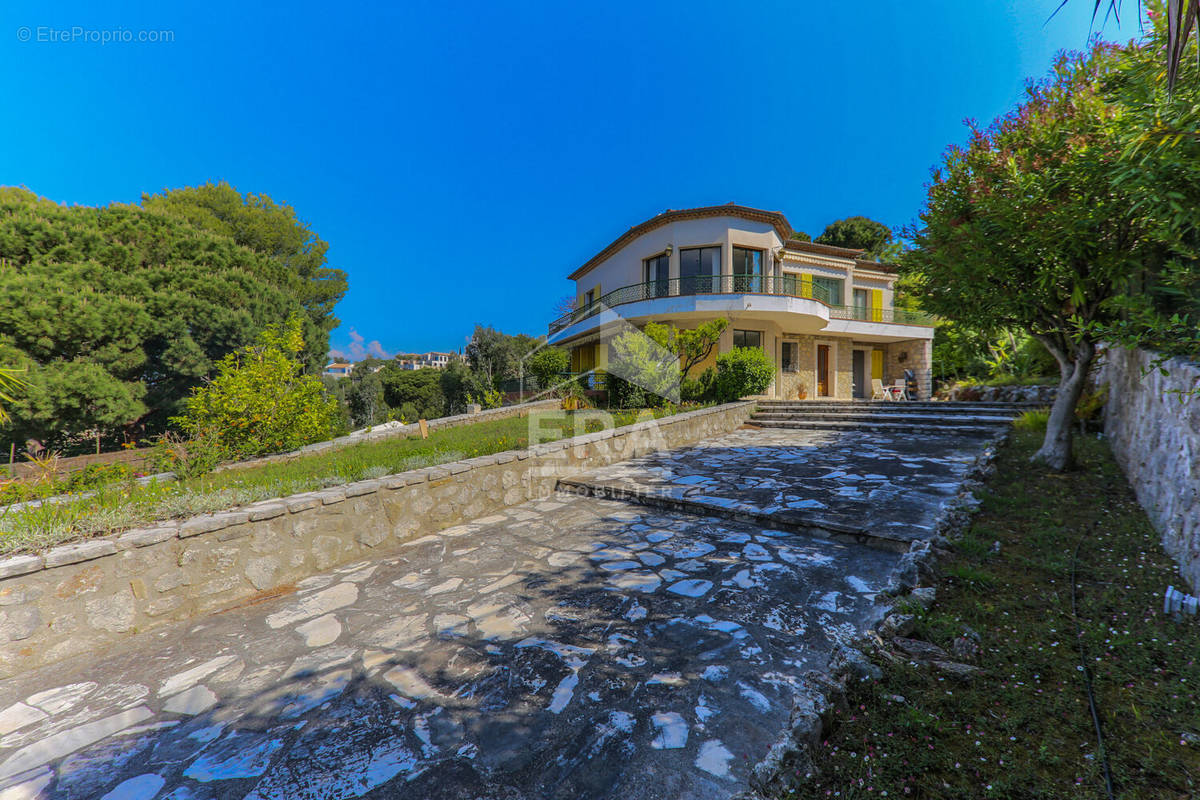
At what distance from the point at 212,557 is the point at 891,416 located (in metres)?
12.8

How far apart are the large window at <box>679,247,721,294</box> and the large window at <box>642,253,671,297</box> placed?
557mm

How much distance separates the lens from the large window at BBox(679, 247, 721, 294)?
16641 millimetres

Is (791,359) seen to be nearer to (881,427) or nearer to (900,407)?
(900,407)

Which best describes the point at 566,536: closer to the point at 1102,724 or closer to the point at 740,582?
the point at 740,582

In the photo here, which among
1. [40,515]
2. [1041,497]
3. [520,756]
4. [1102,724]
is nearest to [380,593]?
[520,756]

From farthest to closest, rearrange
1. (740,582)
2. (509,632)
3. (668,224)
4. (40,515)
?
(668,224) < (740,582) < (40,515) < (509,632)

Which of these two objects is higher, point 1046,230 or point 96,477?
point 1046,230

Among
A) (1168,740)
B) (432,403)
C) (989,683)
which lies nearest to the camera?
(1168,740)

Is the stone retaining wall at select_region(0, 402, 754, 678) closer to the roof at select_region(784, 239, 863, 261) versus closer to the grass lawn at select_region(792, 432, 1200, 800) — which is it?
the grass lawn at select_region(792, 432, 1200, 800)

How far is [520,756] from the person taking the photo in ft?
5.86

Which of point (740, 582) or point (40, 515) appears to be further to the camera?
point (740, 582)

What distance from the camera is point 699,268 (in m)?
17.0

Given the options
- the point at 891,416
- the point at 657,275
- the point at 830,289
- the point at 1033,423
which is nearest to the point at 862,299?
the point at 830,289

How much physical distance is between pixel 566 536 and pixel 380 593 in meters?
1.68
